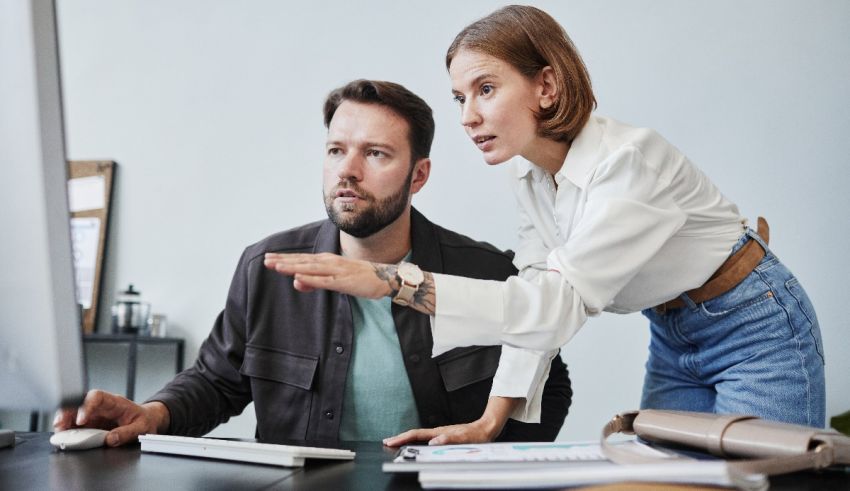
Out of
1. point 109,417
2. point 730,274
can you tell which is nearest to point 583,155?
point 730,274

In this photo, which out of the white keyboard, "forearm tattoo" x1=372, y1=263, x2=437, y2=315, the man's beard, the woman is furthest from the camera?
the man's beard

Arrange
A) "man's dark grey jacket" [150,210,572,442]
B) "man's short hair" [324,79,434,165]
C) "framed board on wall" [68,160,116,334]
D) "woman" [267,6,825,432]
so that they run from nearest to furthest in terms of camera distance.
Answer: "woman" [267,6,825,432] < "man's dark grey jacket" [150,210,572,442] < "man's short hair" [324,79,434,165] < "framed board on wall" [68,160,116,334]

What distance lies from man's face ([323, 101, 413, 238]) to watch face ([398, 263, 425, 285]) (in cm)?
75

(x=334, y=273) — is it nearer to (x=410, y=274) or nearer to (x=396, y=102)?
(x=410, y=274)

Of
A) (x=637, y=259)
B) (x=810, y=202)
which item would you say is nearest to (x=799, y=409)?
(x=637, y=259)

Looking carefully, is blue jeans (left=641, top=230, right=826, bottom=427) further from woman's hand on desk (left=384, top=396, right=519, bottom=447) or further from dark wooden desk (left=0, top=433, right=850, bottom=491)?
dark wooden desk (left=0, top=433, right=850, bottom=491)

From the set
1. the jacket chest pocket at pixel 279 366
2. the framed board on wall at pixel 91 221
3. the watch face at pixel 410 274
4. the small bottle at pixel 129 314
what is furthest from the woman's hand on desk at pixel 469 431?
the framed board on wall at pixel 91 221

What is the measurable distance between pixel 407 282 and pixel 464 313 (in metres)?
0.09

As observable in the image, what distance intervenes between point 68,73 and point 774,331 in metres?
3.78

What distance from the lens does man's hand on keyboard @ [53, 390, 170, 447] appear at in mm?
1126

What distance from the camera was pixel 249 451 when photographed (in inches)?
35.7

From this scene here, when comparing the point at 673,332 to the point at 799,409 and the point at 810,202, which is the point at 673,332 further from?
the point at 810,202

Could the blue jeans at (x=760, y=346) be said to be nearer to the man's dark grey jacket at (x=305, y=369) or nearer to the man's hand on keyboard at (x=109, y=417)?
the man's dark grey jacket at (x=305, y=369)

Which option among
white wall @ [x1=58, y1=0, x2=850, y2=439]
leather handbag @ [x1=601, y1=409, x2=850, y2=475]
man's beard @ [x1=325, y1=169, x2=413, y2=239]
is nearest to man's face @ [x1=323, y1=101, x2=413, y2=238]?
man's beard @ [x1=325, y1=169, x2=413, y2=239]
